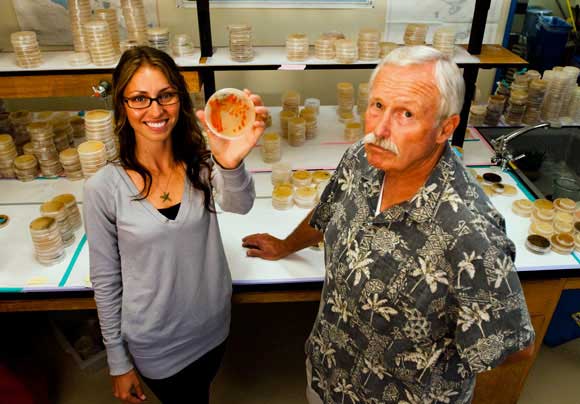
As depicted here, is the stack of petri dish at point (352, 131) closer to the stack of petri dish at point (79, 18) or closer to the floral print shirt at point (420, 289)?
the floral print shirt at point (420, 289)

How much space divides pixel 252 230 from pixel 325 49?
995 millimetres

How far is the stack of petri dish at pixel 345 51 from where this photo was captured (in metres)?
2.43

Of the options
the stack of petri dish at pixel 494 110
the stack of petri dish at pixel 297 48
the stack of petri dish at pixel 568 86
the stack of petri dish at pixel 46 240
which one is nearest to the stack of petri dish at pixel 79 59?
the stack of petri dish at pixel 46 240

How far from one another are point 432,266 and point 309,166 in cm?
155

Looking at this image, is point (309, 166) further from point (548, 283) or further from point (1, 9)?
point (1, 9)

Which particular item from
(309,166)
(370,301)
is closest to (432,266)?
(370,301)

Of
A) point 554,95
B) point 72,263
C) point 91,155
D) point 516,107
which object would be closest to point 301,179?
point 91,155

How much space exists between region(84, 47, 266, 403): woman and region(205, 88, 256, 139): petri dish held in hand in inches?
1.7

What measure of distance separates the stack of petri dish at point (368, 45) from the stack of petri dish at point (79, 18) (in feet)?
4.49

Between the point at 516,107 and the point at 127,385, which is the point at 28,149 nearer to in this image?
the point at 127,385

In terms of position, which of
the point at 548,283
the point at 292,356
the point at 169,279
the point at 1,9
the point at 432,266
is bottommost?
the point at 292,356

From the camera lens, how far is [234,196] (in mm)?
1570

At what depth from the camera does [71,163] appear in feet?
8.47

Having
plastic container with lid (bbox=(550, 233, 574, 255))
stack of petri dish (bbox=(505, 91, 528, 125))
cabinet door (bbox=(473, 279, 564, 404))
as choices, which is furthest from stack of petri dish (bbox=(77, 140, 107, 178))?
stack of petri dish (bbox=(505, 91, 528, 125))
